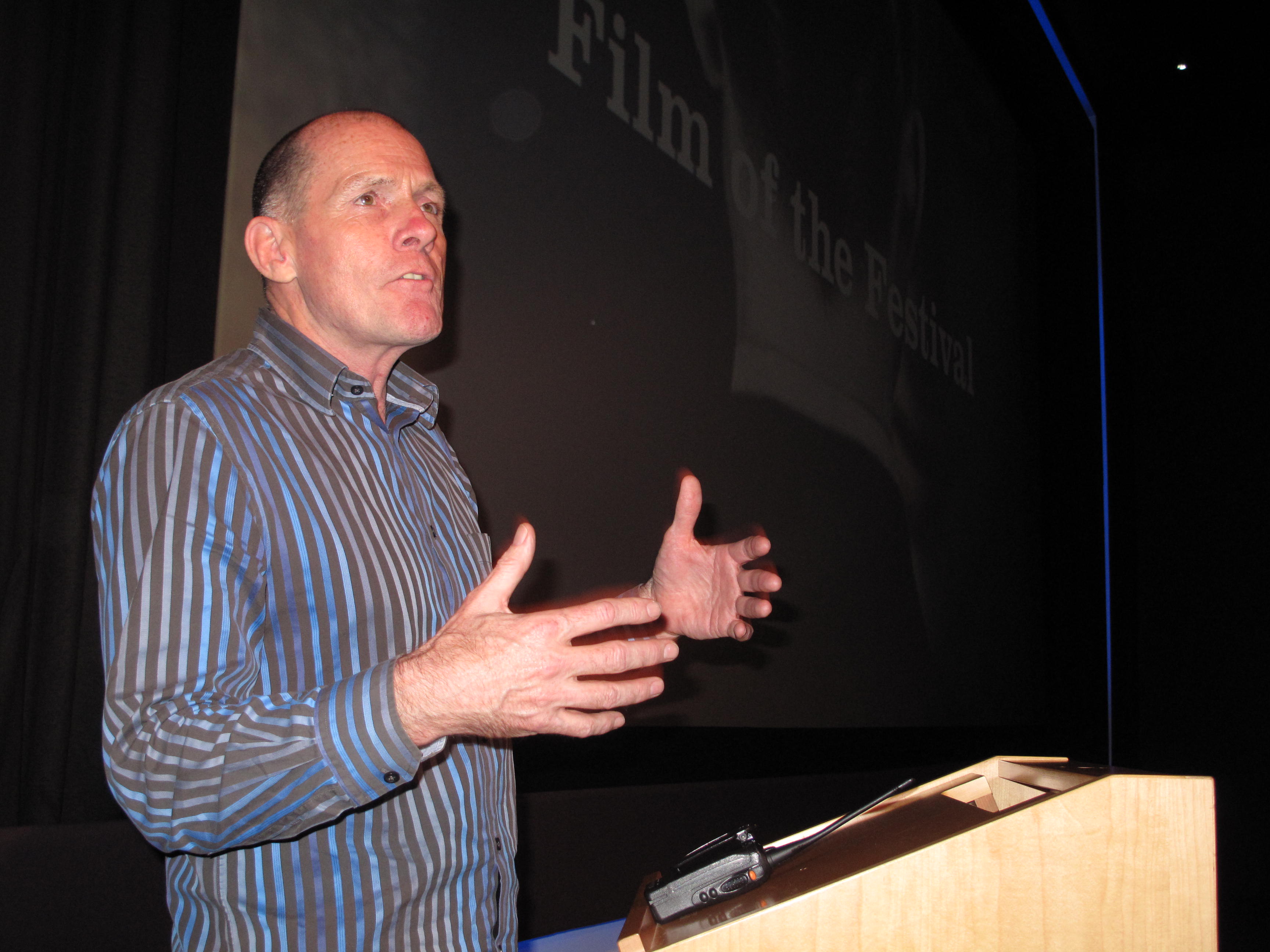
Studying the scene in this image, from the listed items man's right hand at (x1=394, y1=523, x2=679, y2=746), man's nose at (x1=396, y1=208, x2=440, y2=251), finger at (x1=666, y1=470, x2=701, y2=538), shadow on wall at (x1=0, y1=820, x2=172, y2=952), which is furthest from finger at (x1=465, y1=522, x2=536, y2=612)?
shadow on wall at (x1=0, y1=820, x2=172, y2=952)

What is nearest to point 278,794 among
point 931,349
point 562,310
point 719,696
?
point 562,310

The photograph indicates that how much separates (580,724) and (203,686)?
13.6 inches

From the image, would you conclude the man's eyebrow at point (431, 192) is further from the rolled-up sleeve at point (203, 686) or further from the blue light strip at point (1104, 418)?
the blue light strip at point (1104, 418)

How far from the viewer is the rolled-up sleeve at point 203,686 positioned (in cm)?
70

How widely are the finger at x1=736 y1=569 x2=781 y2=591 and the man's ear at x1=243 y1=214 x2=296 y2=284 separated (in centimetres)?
70

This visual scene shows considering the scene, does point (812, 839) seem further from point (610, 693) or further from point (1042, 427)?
point (1042, 427)

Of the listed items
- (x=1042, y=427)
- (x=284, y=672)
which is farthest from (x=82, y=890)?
(x=1042, y=427)

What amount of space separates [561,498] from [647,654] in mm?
1151

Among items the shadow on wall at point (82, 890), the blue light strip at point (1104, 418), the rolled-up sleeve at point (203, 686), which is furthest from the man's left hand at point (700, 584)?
the blue light strip at point (1104, 418)

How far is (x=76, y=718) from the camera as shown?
1139 mm

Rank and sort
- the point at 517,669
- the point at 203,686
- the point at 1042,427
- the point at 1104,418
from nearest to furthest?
the point at 517,669
the point at 203,686
the point at 1042,427
the point at 1104,418

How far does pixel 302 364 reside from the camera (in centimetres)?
105

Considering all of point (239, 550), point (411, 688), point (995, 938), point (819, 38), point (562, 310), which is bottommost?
point (995, 938)

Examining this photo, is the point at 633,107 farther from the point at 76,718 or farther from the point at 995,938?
the point at 995,938
